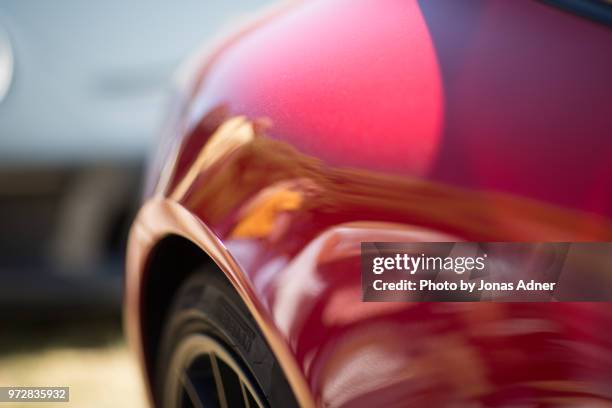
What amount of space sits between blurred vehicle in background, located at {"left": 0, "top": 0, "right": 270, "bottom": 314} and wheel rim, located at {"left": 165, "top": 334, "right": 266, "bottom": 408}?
1.26m

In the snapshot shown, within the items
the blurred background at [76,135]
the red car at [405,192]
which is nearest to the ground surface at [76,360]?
the blurred background at [76,135]

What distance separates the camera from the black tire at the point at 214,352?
1.06 meters

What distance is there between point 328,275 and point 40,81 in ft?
5.98

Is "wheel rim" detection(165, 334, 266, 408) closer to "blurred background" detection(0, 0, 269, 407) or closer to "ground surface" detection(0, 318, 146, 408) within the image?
"ground surface" detection(0, 318, 146, 408)

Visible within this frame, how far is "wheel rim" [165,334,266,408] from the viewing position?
3.78 ft

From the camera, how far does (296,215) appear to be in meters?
0.99

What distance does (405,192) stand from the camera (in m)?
0.88

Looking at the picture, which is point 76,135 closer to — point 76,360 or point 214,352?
point 76,360

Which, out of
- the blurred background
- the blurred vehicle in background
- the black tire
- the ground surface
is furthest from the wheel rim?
the blurred vehicle in background

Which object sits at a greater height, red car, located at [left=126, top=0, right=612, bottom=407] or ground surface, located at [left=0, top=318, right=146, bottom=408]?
ground surface, located at [left=0, top=318, right=146, bottom=408]

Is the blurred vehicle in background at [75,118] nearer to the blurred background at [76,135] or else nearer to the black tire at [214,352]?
the blurred background at [76,135]

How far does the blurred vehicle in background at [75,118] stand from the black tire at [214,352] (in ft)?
3.99

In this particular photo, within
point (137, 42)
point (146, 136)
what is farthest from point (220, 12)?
point (146, 136)

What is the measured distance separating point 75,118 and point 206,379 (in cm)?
148
